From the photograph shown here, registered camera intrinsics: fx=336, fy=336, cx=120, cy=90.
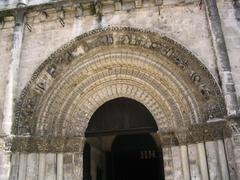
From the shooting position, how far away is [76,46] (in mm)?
6895

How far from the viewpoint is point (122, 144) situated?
920 cm

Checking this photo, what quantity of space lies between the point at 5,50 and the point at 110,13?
7.86ft

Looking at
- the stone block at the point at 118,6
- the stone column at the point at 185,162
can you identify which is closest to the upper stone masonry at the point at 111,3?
the stone block at the point at 118,6

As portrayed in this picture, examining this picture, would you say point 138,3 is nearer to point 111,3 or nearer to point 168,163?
point 111,3

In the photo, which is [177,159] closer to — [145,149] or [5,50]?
[145,149]

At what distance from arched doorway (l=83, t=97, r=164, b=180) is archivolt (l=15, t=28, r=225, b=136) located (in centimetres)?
38

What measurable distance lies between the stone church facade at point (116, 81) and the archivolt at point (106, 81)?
0.02 meters

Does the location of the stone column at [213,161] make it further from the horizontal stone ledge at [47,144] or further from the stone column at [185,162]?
the horizontal stone ledge at [47,144]

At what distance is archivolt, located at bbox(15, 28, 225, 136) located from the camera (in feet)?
20.9

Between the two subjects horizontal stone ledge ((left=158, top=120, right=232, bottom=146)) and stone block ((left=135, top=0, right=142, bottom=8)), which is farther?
stone block ((left=135, top=0, right=142, bottom=8))

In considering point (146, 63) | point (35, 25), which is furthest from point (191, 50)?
point (35, 25)

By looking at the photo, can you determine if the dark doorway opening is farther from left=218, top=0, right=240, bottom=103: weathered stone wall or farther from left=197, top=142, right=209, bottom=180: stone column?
left=218, top=0, right=240, bottom=103: weathered stone wall

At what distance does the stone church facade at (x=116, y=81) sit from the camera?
597cm

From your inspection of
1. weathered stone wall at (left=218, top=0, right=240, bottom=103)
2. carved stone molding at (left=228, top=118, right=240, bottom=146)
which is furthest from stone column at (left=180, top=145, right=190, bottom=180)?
weathered stone wall at (left=218, top=0, right=240, bottom=103)
